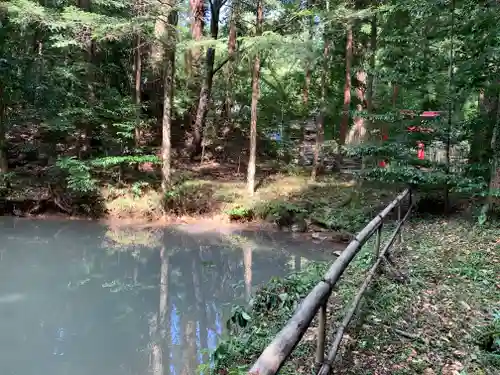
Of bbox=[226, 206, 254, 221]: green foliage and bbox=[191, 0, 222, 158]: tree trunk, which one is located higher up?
bbox=[191, 0, 222, 158]: tree trunk

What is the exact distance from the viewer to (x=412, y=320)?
3441 millimetres

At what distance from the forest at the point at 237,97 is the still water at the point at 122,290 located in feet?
6.07

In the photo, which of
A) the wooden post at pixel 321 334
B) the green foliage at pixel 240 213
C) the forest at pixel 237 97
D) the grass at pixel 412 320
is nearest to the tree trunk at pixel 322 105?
the forest at pixel 237 97

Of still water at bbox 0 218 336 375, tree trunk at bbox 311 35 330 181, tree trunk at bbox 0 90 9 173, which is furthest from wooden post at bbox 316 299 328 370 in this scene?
tree trunk at bbox 0 90 9 173

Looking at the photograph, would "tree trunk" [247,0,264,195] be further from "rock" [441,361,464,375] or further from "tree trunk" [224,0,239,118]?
"rock" [441,361,464,375]

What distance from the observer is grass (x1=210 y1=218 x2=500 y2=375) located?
9.24 feet

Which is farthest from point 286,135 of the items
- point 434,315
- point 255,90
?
point 434,315

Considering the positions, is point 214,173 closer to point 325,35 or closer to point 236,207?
point 236,207

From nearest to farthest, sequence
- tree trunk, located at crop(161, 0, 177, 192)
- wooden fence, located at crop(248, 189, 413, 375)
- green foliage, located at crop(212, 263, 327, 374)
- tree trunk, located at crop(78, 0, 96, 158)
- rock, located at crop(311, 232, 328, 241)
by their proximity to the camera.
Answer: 1. wooden fence, located at crop(248, 189, 413, 375)
2. green foliage, located at crop(212, 263, 327, 374)
3. rock, located at crop(311, 232, 328, 241)
4. tree trunk, located at crop(161, 0, 177, 192)
5. tree trunk, located at crop(78, 0, 96, 158)

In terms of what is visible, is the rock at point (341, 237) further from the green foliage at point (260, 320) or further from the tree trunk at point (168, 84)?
the tree trunk at point (168, 84)

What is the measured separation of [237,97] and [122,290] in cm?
1185

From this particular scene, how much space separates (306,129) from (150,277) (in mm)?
12266

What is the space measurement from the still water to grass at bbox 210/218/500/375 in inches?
48.4

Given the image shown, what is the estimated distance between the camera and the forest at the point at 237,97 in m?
8.34
